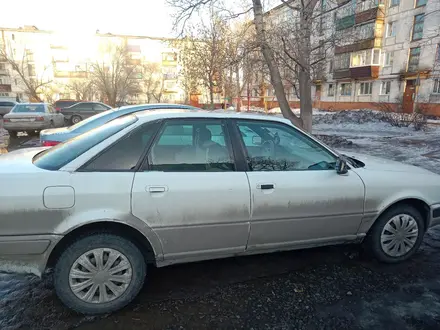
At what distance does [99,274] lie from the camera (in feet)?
7.84

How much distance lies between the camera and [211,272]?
308 cm

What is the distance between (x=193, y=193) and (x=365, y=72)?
32.0 m

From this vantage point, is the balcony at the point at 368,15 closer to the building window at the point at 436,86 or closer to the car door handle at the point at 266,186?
the building window at the point at 436,86

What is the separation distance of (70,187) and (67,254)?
0.51m

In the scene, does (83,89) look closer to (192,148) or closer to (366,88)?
(366,88)

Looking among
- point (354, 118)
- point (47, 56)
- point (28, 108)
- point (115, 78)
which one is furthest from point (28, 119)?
point (47, 56)

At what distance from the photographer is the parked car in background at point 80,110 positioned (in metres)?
20.5

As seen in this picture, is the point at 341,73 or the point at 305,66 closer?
the point at 305,66

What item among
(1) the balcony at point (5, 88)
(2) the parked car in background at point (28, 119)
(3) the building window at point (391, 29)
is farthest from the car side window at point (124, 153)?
(1) the balcony at point (5, 88)

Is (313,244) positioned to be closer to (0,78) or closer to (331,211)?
(331,211)

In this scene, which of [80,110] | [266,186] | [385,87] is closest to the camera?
[266,186]

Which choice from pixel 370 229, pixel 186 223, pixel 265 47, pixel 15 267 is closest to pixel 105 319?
pixel 15 267

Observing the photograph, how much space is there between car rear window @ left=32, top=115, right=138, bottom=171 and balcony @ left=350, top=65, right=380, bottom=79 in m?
31.5

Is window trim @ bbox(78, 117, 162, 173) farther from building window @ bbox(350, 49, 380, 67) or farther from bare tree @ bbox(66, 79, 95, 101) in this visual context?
bare tree @ bbox(66, 79, 95, 101)
